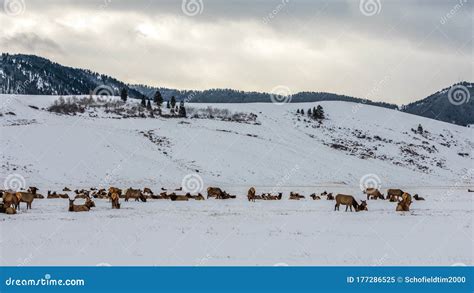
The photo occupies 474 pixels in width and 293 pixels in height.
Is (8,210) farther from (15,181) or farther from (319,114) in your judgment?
(319,114)

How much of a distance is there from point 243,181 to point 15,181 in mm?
28462

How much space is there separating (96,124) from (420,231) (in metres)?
72.7

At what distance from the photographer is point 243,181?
2667 inches

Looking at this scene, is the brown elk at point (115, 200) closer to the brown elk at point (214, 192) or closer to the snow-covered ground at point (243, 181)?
the snow-covered ground at point (243, 181)

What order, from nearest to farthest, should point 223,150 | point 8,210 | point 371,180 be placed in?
point 8,210, point 223,150, point 371,180

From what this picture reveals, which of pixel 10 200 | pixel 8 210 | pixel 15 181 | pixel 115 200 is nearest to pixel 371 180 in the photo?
pixel 15 181

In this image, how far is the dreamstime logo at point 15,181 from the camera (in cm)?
4786

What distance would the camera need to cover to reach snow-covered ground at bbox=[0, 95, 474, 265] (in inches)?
674

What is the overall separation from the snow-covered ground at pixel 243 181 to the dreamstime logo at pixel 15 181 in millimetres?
417

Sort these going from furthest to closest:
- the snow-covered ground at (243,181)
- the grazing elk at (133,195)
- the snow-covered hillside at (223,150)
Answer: the snow-covered hillside at (223,150) < the grazing elk at (133,195) < the snow-covered ground at (243,181)

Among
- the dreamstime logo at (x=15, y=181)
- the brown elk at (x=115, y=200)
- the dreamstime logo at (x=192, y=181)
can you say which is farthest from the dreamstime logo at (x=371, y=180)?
the brown elk at (x=115, y=200)

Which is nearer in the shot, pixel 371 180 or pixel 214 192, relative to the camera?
pixel 214 192

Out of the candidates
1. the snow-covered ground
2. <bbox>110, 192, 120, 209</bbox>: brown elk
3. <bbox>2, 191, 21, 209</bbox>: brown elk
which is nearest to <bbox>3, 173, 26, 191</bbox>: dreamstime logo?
the snow-covered ground

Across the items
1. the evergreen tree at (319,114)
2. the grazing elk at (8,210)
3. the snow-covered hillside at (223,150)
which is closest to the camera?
the grazing elk at (8,210)
